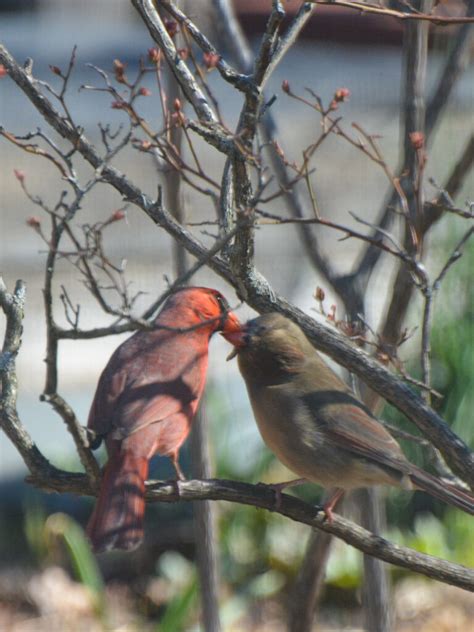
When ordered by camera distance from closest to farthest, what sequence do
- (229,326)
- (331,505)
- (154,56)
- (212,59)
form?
(212,59) → (154,56) → (331,505) → (229,326)

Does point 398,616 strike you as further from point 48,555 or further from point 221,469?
point 48,555

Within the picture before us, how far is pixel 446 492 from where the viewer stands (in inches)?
99.1

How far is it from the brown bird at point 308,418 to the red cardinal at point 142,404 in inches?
5.0

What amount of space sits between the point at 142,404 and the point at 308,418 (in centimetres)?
48

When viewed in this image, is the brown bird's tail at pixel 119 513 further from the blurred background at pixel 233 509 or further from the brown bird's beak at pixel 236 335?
the blurred background at pixel 233 509

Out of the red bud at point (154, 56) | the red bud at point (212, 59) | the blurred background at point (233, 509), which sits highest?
the red bud at point (154, 56)

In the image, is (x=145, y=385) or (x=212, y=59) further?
(x=145, y=385)

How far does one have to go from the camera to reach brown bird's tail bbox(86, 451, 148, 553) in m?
2.25

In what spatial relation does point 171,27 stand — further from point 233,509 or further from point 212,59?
point 233,509

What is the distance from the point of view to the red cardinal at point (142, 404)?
228 centimetres

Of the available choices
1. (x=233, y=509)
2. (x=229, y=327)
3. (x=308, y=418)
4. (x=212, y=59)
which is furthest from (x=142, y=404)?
(x=233, y=509)

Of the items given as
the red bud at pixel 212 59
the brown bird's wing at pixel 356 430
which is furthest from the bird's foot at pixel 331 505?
the red bud at pixel 212 59

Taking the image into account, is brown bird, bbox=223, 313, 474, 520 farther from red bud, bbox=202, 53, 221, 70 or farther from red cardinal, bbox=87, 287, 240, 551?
red bud, bbox=202, 53, 221, 70

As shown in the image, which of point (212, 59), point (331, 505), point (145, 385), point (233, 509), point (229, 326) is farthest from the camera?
point (233, 509)
